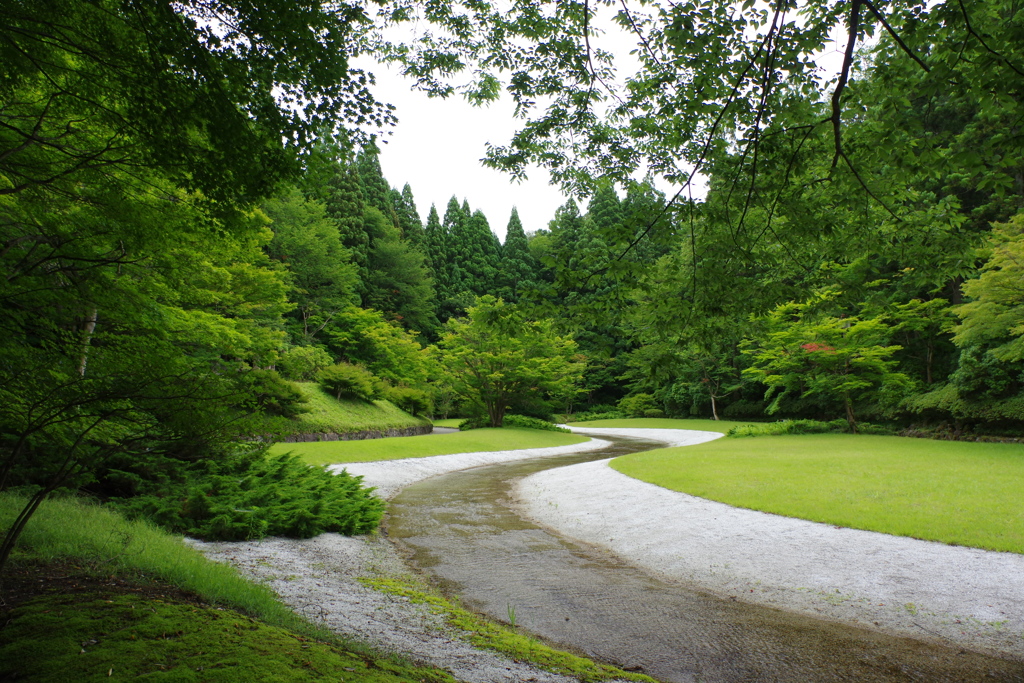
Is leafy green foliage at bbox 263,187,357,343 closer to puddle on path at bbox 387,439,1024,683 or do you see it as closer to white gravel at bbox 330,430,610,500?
white gravel at bbox 330,430,610,500

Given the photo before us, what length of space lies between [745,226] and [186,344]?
12073 mm

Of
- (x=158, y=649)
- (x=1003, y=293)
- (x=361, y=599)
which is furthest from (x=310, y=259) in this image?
(x=1003, y=293)

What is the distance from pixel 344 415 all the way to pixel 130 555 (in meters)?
17.1

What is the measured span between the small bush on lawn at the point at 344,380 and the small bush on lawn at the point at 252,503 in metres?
13.5

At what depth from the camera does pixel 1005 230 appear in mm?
13688

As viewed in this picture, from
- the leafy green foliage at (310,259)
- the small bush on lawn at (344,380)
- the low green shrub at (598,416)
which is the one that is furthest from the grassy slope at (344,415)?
the low green shrub at (598,416)

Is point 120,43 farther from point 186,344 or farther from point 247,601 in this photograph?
point 186,344

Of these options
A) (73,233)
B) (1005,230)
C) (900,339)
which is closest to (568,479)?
(73,233)

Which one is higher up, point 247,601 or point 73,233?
point 73,233

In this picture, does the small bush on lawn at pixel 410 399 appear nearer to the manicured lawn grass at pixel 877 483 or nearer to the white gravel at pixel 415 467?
the white gravel at pixel 415 467

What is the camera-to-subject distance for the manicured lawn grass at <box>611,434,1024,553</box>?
6430 millimetres

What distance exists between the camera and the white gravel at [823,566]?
440 cm

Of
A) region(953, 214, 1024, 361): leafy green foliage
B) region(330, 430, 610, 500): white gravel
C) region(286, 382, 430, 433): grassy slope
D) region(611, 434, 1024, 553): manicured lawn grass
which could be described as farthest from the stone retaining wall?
region(953, 214, 1024, 361): leafy green foliage

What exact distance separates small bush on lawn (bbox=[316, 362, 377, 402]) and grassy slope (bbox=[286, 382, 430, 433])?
399 mm
